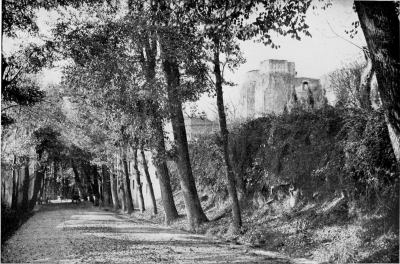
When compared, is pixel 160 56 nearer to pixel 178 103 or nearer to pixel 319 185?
pixel 178 103

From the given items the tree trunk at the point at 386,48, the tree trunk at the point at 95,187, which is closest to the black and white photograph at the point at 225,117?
the tree trunk at the point at 386,48

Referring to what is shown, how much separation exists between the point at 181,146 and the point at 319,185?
4.07 meters

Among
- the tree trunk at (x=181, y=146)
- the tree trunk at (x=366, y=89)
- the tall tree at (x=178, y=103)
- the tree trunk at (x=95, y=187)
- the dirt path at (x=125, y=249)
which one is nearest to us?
the dirt path at (x=125, y=249)

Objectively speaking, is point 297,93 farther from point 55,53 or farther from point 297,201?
point 55,53

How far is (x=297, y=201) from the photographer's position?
9383mm

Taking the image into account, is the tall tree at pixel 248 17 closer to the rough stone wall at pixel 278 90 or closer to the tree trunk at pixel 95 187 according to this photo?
the rough stone wall at pixel 278 90

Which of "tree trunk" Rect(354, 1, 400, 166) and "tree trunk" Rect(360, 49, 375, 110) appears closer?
"tree trunk" Rect(354, 1, 400, 166)

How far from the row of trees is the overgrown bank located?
1065 mm

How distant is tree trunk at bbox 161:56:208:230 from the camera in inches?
431

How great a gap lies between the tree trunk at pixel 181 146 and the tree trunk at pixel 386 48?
20.3ft

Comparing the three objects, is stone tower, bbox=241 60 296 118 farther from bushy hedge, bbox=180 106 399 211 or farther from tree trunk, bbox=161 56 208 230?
tree trunk, bbox=161 56 208 230

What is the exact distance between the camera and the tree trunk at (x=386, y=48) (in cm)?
468

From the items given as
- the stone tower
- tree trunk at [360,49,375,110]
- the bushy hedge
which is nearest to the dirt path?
the bushy hedge

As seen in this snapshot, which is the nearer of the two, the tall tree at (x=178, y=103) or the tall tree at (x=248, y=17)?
the tall tree at (x=248, y=17)
